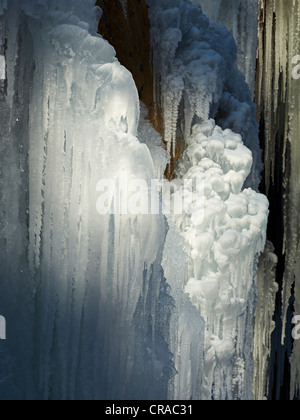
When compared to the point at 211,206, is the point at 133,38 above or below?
above

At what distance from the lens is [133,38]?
4.30 meters

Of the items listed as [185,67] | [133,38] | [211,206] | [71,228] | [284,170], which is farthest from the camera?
[284,170]

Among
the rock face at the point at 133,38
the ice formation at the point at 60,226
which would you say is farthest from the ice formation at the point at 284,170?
the ice formation at the point at 60,226

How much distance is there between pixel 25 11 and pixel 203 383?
7.81 feet

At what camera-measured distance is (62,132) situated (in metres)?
3.13

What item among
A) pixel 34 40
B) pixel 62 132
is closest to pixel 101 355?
pixel 62 132

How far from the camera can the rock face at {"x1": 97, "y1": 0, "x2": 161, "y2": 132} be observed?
13.6 ft

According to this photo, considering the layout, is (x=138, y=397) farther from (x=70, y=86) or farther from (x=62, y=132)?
(x=70, y=86)

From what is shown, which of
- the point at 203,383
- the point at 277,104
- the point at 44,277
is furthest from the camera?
the point at 277,104

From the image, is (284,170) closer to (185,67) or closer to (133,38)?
(185,67)

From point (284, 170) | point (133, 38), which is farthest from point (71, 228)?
point (284, 170)

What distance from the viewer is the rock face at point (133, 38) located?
415cm

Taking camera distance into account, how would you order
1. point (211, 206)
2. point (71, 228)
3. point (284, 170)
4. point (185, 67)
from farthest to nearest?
point (284, 170) < point (185, 67) < point (211, 206) < point (71, 228)

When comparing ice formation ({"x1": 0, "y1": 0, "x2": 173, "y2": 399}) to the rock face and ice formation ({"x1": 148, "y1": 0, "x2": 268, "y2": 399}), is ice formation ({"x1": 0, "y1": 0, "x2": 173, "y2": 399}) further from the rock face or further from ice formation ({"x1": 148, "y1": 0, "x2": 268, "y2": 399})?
the rock face
